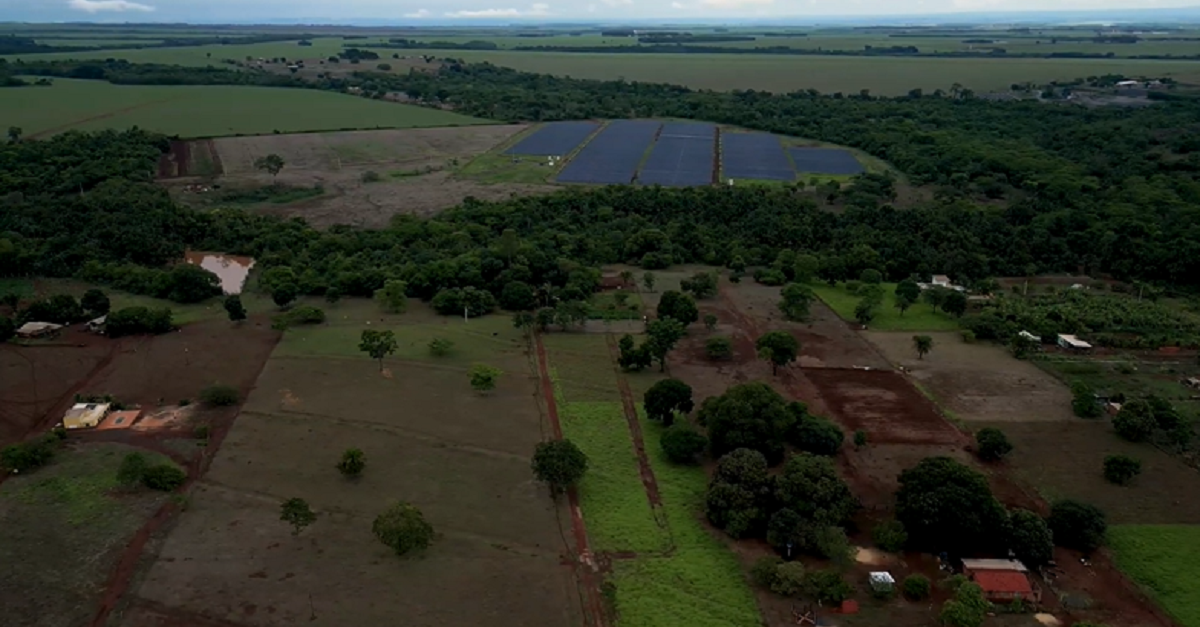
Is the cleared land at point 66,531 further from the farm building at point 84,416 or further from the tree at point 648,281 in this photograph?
the tree at point 648,281

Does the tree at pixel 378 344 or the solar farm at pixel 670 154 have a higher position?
the solar farm at pixel 670 154

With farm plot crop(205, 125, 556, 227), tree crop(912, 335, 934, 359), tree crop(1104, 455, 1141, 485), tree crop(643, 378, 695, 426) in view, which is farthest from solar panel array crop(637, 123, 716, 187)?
tree crop(1104, 455, 1141, 485)

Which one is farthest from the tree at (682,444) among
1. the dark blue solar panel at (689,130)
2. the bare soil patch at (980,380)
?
the dark blue solar panel at (689,130)

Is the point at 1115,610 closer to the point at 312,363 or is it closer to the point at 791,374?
the point at 791,374

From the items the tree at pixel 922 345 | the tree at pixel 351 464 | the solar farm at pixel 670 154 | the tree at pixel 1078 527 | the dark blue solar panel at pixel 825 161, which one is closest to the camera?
the tree at pixel 1078 527

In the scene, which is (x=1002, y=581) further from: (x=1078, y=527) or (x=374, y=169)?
(x=374, y=169)

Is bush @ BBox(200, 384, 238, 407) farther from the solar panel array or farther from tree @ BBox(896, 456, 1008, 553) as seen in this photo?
the solar panel array
